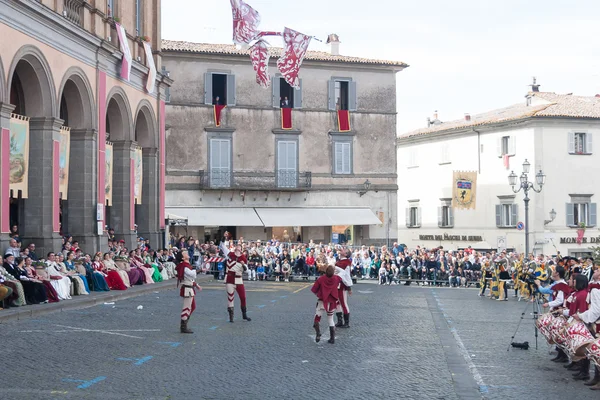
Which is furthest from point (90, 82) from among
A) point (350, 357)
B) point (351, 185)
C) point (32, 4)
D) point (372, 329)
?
point (351, 185)

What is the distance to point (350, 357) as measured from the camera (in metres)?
13.9

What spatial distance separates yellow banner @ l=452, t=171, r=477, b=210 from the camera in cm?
5456

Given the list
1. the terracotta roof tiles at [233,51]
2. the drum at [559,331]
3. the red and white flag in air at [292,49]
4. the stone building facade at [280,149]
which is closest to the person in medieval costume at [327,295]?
the drum at [559,331]

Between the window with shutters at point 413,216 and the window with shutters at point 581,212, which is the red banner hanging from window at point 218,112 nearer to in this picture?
the window with shutters at point 413,216

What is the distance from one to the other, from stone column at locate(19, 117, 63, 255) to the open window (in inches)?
1011

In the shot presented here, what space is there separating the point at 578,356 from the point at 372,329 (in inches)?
253

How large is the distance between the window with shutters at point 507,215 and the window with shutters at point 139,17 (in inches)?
1169

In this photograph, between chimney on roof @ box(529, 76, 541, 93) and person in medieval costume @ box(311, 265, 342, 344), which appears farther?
chimney on roof @ box(529, 76, 541, 93)

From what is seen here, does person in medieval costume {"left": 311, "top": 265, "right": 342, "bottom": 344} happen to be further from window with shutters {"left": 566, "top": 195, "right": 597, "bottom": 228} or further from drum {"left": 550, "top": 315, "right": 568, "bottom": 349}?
window with shutters {"left": 566, "top": 195, "right": 597, "bottom": 228}

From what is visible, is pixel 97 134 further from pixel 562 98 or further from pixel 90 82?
pixel 562 98

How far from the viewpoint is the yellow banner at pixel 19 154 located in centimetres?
2381

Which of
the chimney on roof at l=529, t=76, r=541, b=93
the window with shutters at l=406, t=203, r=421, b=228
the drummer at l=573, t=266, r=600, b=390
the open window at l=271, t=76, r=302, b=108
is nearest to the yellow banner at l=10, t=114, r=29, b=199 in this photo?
the drummer at l=573, t=266, r=600, b=390

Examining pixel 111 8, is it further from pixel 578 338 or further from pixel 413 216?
pixel 413 216

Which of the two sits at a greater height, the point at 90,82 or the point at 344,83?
the point at 344,83
